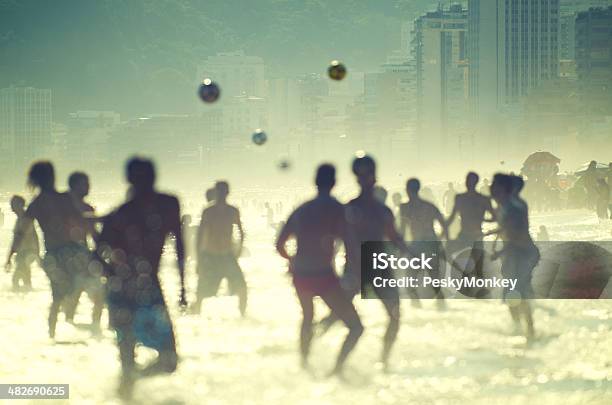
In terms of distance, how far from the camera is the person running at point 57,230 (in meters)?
8.77

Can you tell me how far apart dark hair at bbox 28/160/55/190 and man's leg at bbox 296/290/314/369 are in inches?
96.0

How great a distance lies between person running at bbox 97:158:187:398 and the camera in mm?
6523

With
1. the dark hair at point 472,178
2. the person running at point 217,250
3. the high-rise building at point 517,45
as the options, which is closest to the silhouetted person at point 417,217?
the dark hair at point 472,178

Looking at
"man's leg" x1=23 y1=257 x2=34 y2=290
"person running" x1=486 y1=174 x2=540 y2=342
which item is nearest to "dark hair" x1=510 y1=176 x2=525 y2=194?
"person running" x1=486 y1=174 x2=540 y2=342

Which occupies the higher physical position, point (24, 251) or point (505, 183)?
point (505, 183)

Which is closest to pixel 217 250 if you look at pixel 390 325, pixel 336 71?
pixel 390 325

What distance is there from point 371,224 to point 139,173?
2.03 m

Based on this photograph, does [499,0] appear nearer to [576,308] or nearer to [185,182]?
[185,182]

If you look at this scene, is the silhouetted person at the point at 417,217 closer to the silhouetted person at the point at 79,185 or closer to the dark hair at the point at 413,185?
the dark hair at the point at 413,185

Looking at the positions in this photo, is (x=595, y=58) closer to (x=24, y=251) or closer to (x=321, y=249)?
(x=24, y=251)

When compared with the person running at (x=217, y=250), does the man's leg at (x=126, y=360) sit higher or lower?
lower

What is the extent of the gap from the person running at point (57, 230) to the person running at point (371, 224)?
7.42 feet

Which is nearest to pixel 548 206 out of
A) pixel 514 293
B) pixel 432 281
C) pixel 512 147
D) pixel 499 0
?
pixel 432 281

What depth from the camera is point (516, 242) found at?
30.4 feet
